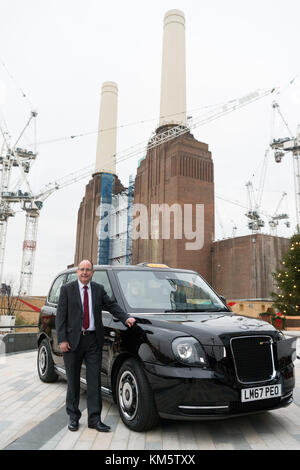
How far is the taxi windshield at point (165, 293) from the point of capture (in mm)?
4543

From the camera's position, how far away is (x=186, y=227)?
5112 cm

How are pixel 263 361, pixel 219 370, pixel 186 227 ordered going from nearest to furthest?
pixel 219 370
pixel 263 361
pixel 186 227

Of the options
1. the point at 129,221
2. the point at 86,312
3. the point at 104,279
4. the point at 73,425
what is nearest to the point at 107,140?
the point at 129,221

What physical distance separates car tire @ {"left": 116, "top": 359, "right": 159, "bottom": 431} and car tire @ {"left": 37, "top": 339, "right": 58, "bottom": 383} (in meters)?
2.44

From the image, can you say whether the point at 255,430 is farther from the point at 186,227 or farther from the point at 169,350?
the point at 186,227

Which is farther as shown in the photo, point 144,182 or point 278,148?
point 144,182

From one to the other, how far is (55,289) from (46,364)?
1.24 metres

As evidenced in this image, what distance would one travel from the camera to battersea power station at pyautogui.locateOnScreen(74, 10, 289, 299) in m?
48.4

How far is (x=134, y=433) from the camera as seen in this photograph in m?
3.73

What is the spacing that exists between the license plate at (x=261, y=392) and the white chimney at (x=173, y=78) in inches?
2532

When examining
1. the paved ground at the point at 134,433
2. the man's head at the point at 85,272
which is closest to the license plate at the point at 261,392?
the paved ground at the point at 134,433

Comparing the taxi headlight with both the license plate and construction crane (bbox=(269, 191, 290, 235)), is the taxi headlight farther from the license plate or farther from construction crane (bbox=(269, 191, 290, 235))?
construction crane (bbox=(269, 191, 290, 235))
